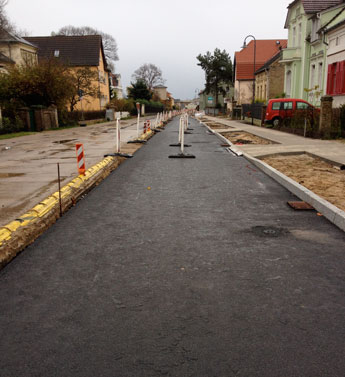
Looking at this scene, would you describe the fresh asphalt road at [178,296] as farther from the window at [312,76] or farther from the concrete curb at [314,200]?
the window at [312,76]

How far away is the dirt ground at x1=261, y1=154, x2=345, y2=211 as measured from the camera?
23.6ft

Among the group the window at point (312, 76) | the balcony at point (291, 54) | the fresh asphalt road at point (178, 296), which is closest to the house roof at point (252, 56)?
the balcony at point (291, 54)

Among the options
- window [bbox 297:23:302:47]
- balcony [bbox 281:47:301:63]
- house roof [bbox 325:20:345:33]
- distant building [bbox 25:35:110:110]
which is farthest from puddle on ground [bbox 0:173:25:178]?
distant building [bbox 25:35:110:110]

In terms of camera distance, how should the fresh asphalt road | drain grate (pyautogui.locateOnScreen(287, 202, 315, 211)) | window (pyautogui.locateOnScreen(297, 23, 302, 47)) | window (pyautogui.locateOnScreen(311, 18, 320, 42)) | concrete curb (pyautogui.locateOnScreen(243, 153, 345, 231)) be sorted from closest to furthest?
the fresh asphalt road, concrete curb (pyautogui.locateOnScreen(243, 153, 345, 231)), drain grate (pyautogui.locateOnScreen(287, 202, 315, 211)), window (pyautogui.locateOnScreen(311, 18, 320, 42)), window (pyautogui.locateOnScreen(297, 23, 302, 47))

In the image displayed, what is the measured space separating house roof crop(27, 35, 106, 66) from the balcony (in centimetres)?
3140

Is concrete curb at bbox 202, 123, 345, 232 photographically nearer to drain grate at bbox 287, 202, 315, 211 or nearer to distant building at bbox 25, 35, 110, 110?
drain grate at bbox 287, 202, 315, 211

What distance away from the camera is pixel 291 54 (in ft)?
109

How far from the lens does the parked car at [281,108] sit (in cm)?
2477

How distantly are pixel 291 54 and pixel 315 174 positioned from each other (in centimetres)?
2672

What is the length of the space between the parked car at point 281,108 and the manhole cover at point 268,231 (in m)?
19.6

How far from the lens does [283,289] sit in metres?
3.56

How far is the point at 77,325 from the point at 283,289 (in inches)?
70.4

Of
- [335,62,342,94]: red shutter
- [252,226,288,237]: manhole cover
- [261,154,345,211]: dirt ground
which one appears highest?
[335,62,342,94]: red shutter

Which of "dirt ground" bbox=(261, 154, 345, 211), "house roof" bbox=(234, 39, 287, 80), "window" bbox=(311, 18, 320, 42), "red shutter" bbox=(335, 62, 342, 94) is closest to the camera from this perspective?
"dirt ground" bbox=(261, 154, 345, 211)
